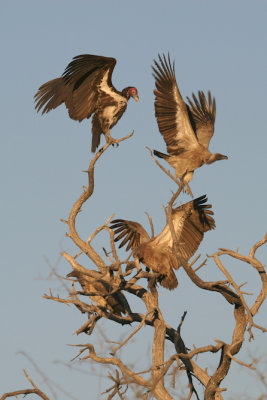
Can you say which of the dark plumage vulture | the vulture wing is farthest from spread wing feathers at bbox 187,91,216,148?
the vulture wing

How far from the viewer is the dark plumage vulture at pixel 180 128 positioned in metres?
9.29

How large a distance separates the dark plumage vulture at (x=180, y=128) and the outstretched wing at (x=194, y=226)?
2.63 feet

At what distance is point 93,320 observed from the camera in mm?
7590

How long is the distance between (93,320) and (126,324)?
0.38m

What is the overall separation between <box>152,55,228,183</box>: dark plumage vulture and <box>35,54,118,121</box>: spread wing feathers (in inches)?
37.7

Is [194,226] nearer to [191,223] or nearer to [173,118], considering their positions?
[191,223]

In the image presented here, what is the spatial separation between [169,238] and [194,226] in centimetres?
48

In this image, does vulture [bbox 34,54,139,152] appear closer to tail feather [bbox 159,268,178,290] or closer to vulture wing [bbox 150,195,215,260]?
vulture wing [bbox 150,195,215,260]

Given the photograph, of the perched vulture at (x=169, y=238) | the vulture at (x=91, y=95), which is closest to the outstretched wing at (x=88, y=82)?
the vulture at (x=91, y=95)

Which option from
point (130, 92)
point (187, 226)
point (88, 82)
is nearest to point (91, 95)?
point (88, 82)

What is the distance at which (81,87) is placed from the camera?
28.0 ft

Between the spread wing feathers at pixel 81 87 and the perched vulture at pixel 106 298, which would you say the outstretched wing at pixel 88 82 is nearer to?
the spread wing feathers at pixel 81 87

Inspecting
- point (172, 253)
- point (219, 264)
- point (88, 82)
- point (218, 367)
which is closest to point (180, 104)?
point (88, 82)

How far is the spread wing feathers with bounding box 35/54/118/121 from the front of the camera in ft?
27.6
